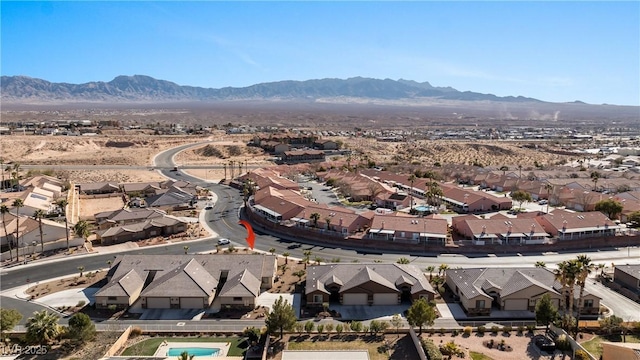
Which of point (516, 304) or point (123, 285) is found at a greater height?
point (123, 285)

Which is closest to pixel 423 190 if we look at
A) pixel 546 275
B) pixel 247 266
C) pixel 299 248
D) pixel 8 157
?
Answer: pixel 299 248

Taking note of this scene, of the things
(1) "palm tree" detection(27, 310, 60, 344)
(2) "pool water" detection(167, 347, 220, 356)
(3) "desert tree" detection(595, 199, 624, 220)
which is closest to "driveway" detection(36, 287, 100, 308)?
(1) "palm tree" detection(27, 310, 60, 344)

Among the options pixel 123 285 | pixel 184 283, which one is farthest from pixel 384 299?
pixel 123 285

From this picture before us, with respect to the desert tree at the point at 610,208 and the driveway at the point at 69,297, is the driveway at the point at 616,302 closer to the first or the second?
the desert tree at the point at 610,208

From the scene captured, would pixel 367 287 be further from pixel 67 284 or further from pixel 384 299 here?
pixel 67 284

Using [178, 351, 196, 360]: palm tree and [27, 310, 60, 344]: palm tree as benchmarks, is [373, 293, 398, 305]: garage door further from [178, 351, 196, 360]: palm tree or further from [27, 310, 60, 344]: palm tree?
[27, 310, 60, 344]: palm tree

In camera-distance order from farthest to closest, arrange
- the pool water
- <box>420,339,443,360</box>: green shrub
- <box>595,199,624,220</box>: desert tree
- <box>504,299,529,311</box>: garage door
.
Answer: <box>595,199,624,220</box>: desert tree
<box>504,299,529,311</box>: garage door
the pool water
<box>420,339,443,360</box>: green shrub

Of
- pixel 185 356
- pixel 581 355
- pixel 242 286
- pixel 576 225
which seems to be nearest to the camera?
pixel 185 356
